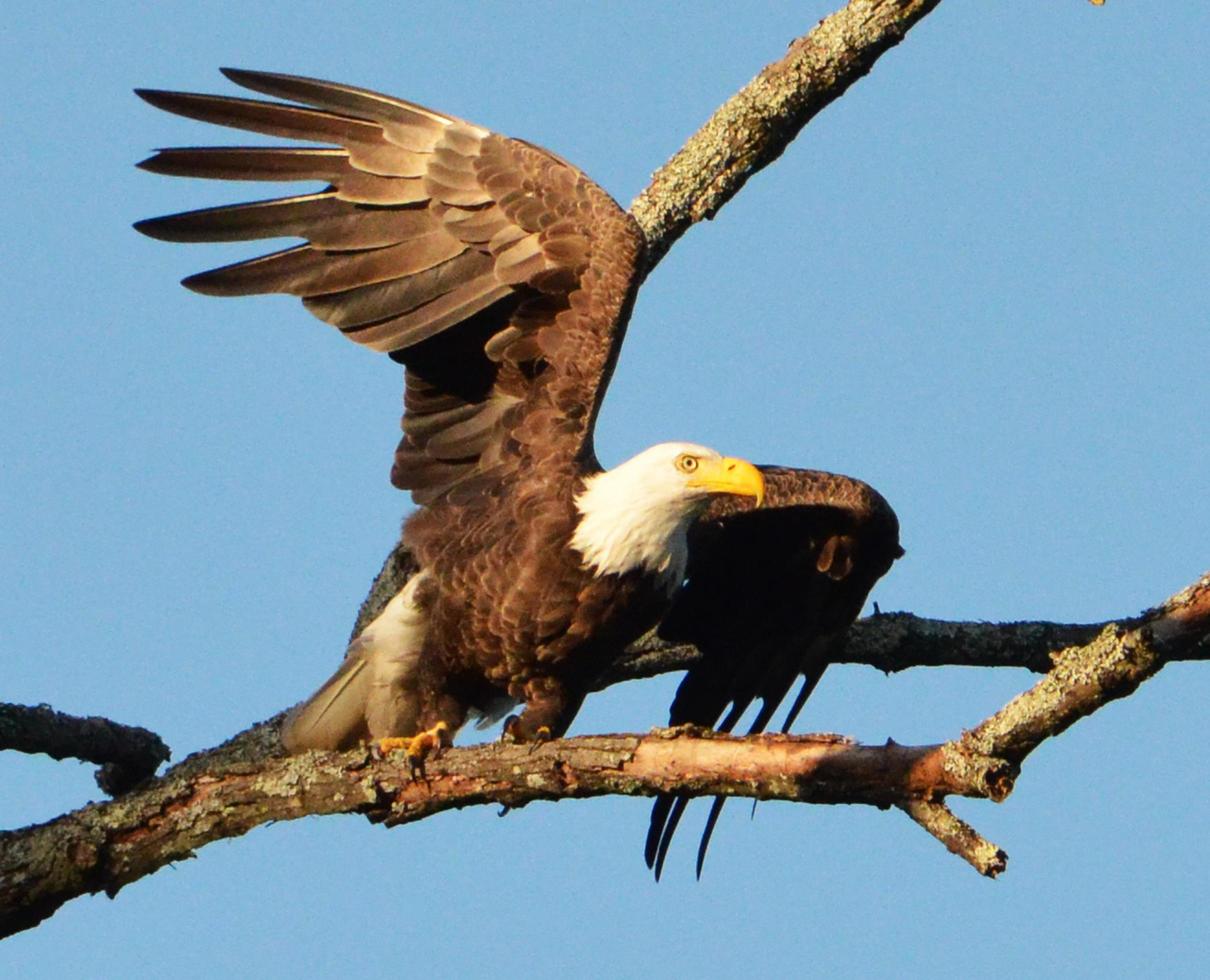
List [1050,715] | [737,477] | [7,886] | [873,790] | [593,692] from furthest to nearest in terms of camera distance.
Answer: [593,692] → [737,477] → [7,886] → [873,790] → [1050,715]

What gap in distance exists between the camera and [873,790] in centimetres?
411

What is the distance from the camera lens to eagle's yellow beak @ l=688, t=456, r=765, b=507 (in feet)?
18.4

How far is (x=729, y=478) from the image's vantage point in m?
5.65

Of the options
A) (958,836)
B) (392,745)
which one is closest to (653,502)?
(392,745)

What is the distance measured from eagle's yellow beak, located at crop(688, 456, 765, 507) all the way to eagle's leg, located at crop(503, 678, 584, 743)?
84 cm

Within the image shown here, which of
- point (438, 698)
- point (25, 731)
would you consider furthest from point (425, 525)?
point (25, 731)

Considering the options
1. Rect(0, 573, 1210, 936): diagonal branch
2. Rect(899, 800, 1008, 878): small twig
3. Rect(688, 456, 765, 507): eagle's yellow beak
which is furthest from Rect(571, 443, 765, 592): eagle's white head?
Rect(899, 800, 1008, 878): small twig

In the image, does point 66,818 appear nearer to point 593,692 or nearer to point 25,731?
point 25,731

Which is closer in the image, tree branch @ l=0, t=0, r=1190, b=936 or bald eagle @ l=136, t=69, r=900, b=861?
tree branch @ l=0, t=0, r=1190, b=936

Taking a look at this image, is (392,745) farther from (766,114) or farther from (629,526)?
(766,114)

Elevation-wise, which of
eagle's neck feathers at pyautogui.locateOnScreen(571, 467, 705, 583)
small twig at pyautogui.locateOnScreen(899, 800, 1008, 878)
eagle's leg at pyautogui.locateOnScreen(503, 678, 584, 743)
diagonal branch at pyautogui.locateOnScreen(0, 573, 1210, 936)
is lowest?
small twig at pyautogui.locateOnScreen(899, 800, 1008, 878)

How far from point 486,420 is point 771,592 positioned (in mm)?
1270

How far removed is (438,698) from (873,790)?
217 cm

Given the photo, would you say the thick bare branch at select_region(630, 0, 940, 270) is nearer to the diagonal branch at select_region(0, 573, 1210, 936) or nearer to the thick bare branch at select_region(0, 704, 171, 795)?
the diagonal branch at select_region(0, 573, 1210, 936)
